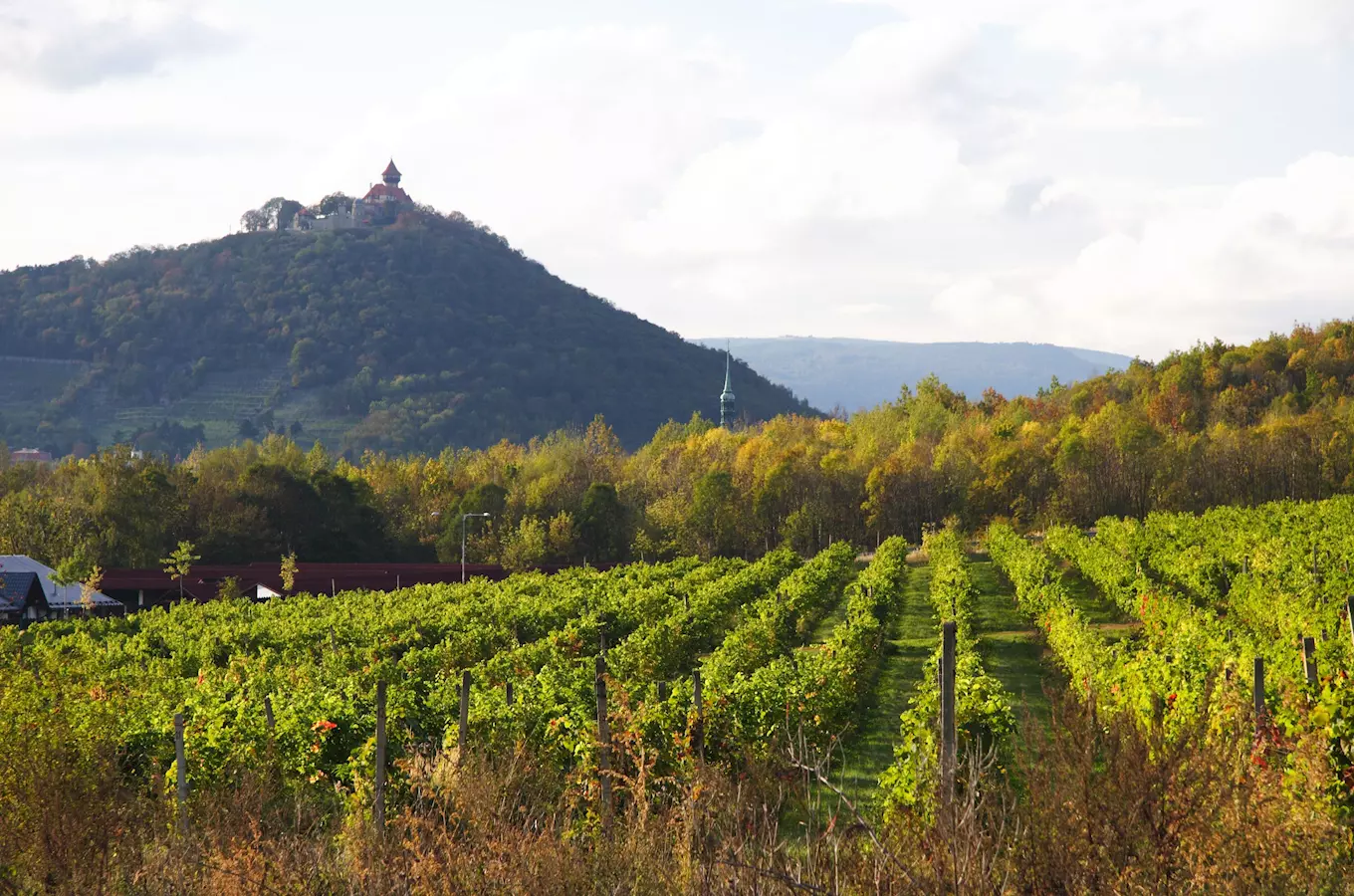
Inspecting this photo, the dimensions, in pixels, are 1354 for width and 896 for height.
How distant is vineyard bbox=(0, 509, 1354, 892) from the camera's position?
6.21 meters

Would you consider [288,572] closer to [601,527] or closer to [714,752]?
[601,527]

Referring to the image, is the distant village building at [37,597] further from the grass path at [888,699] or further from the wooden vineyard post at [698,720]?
the wooden vineyard post at [698,720]

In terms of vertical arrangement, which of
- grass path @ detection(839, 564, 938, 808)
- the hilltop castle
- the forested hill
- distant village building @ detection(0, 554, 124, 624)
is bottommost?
distant village building @ detection(0, 554, 124, 624)

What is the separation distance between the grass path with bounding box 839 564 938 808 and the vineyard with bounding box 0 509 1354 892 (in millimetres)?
100

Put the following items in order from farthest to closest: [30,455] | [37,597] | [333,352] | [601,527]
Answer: [333,352] → [30,455] → [601,527] → [37,597]

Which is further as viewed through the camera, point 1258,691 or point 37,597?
point 37,597

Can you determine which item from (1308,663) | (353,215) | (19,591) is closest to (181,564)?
(19,591)

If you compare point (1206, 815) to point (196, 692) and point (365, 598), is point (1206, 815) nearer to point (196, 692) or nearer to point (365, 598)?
point (196, 692)

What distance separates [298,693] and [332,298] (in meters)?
147

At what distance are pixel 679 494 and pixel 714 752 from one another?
5630 centimetres

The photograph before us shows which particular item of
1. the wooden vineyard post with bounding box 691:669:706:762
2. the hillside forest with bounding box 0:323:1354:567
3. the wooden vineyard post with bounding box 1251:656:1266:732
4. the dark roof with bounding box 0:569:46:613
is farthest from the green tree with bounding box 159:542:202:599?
the wooden vineyard post with bounding box 1251:656:1266:732

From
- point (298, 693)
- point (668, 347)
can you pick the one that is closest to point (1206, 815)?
point (298, 693)

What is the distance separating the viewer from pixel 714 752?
45.2 feet

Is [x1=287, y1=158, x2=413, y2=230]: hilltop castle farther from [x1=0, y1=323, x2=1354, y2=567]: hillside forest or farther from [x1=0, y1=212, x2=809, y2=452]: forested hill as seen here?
[x1=0, y1=323, x2=1354, y2=567]: hillside forest
